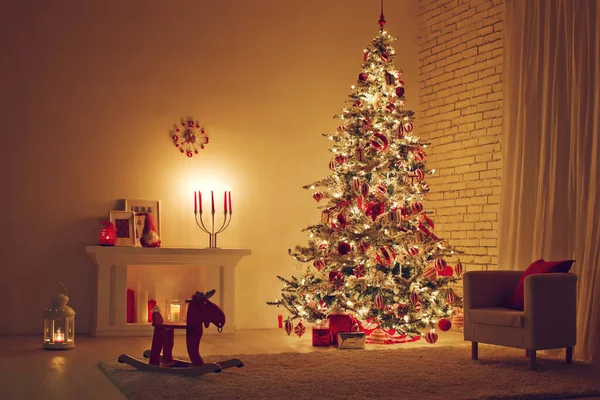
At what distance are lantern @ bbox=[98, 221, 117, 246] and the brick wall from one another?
3134 millimetres

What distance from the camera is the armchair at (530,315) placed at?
5.00m

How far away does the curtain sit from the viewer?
5672 millimetres

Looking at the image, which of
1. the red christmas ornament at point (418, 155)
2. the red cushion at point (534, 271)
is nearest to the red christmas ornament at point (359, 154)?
the red christmas ornament at point (418, 155)

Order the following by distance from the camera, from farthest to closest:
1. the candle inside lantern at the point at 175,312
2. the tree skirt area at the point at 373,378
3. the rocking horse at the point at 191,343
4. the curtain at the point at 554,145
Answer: the candle inside lantern at the point at 175,312, the curtain at the point at 554,145, the rocking horse at the point at 191,343, the tree skirt area at the point at 373,378

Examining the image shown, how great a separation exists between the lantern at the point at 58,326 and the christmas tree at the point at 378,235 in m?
1.71

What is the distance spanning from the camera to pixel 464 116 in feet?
24.6

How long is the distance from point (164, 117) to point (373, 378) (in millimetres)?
3617

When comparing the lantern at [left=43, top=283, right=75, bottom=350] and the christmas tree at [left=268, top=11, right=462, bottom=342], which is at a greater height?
the christmas tree at [left=268, top=11, right=462, bottom=342]

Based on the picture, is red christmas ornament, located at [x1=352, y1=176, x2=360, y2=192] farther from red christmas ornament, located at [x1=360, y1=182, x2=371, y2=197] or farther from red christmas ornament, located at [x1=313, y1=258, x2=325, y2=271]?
red christmas ornament, located at [x1=313, y1=258, x2=325, y2=271]

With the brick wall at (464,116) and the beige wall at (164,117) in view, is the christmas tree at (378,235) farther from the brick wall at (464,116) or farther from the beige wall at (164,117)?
the beige wall at (164,117)

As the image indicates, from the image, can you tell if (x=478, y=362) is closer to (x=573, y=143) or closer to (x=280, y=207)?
(x=573, y=143)

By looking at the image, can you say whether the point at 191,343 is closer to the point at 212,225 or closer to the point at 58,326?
the point at 58,326

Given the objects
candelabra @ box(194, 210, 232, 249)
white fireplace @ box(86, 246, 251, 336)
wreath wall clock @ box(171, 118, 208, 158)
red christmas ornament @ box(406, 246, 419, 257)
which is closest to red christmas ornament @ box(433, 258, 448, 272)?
red christmas ornament @ box(406, 246, 419, 257)

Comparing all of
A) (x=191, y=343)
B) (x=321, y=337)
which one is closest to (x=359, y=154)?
(x=321, y=337)
